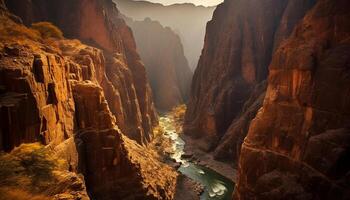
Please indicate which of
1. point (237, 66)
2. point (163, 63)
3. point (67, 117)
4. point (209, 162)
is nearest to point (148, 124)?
point (209, 162)

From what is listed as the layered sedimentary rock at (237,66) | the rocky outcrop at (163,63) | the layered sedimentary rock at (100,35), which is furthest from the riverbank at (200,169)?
the rocky outcrop at (163,63)

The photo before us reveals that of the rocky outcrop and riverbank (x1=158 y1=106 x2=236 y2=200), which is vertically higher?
the rocky outcrop

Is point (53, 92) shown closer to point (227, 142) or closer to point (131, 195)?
point (131, 195)

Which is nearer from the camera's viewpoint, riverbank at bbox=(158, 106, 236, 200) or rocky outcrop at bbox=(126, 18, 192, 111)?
riverbank at bbox=(158, 106, 236, 200)

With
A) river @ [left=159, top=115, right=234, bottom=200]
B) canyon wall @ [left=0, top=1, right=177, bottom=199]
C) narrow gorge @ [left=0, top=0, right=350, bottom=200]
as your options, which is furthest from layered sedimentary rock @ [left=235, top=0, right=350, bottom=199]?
canyon wall @ [left=0, top=1, right=177, bottom=199]

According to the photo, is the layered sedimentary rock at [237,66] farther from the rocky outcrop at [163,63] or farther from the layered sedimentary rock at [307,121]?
the rocky outcrop at [163,63]

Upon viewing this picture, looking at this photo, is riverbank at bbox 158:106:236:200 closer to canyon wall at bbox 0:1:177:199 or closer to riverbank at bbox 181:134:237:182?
riverbank at bbox 181:134:237:182
